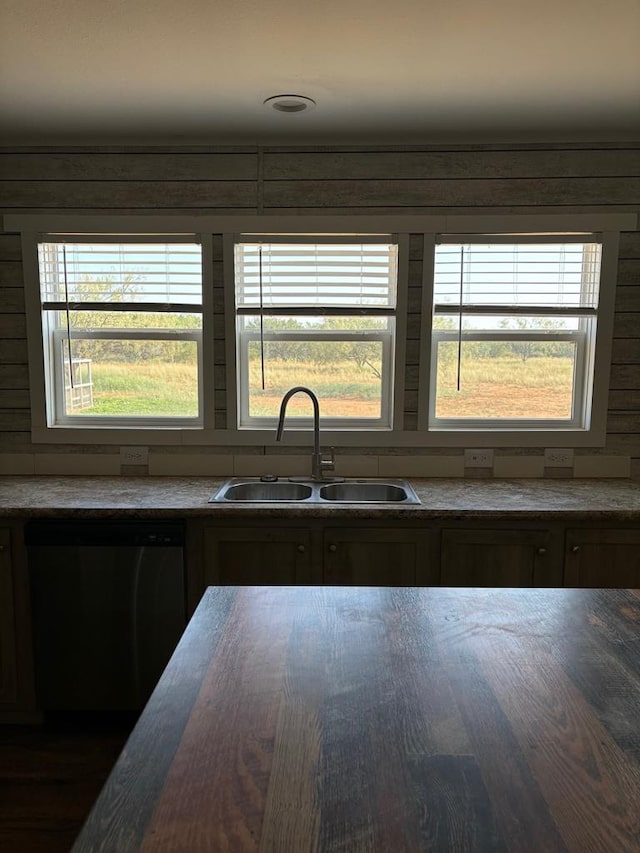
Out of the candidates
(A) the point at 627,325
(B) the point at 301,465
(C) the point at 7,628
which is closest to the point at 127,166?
(B) the point at 301,465

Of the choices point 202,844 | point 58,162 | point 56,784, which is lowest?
point 56,784

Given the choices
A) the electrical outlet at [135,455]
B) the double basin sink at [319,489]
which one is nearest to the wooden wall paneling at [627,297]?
the double basin sink at [319,489]

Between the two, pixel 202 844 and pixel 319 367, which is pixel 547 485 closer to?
pixel 319 367

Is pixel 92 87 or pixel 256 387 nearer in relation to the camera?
pixel 92 87

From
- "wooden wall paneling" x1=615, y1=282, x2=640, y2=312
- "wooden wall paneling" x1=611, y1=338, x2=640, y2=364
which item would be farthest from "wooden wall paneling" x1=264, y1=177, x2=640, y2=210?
"wooden wall paneling" x1=611, y1=338, x2=640, y2=364

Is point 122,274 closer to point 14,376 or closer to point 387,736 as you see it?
point 14,376

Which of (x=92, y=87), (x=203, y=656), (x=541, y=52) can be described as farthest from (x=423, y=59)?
(x=203, y=656)

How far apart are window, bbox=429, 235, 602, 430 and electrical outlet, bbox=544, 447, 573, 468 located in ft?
0.41

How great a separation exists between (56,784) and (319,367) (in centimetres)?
212

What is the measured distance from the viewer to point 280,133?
9.09ft

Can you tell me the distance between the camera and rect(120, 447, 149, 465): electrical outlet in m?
3.06

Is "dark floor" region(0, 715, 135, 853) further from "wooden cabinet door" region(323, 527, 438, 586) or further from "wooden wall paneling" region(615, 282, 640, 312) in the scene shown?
"wooden wall paneling" region(615, 282, 640, 312)

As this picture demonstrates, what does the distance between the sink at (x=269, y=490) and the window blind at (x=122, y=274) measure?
949 mm

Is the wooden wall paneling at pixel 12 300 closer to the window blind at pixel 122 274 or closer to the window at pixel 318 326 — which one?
the window blind at pixel 122 274
